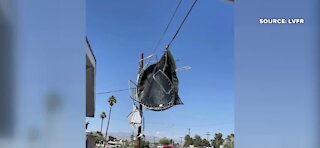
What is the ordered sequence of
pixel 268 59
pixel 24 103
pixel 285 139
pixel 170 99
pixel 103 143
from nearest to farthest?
pixel 24 103
pixel 285 139
pixel 268 59
pixel 170 99
pixel 103 143

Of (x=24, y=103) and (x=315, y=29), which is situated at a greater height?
(x=315, y=29)

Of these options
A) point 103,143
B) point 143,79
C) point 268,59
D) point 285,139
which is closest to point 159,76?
point 143,79

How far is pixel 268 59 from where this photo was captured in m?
1.32

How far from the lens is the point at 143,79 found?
1.76 meters

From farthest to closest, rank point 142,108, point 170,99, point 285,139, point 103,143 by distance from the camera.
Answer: point 103,143, point 142,108, point 170,99, point 285,139

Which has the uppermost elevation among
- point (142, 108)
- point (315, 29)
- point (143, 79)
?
point (315, 29)

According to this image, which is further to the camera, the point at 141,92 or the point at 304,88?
the point at 141,92

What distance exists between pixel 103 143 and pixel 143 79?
1247 millimetres

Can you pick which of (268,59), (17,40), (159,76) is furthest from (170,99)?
(17,40)

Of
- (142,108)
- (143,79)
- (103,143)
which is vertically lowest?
(103,143)

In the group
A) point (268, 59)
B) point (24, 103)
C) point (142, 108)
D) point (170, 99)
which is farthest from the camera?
point (142, 108)

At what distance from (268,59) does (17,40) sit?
89 centimetres

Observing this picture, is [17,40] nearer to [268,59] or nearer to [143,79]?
[143,79]

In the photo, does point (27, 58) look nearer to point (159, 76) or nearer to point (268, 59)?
point (159, 76)
